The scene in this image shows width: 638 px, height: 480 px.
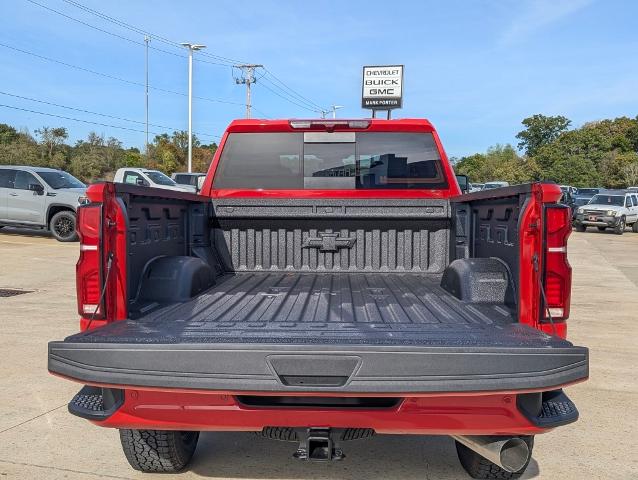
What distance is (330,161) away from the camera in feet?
16.3

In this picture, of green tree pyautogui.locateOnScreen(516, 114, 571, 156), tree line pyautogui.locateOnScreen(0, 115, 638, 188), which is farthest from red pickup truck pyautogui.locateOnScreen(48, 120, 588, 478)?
green tree pyautogui.locateOnScreen(516, 114, 571, 156)

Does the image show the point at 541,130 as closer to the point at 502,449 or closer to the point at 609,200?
the point at 609,200

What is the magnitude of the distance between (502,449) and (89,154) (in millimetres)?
58860

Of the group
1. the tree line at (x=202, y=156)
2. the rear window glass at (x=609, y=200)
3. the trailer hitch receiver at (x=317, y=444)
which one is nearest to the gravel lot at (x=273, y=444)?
the trailer hitch receiver at (x=317, y=444)

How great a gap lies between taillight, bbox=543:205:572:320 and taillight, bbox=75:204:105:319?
2.08m

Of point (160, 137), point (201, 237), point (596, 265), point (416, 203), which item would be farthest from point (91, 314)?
point (160, 137)

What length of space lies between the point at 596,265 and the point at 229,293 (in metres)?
13.2

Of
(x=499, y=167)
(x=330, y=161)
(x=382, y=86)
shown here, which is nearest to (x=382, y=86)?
(x=382, y=86)

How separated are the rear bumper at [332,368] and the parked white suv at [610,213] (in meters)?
26.6

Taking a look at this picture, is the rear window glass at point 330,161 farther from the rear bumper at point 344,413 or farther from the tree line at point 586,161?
the tree line at point 586,161

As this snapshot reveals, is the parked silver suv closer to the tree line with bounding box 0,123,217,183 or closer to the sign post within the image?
the sign post

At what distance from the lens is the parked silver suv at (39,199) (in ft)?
55.2

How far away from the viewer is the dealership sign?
27422mm

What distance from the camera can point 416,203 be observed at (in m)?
4.57
